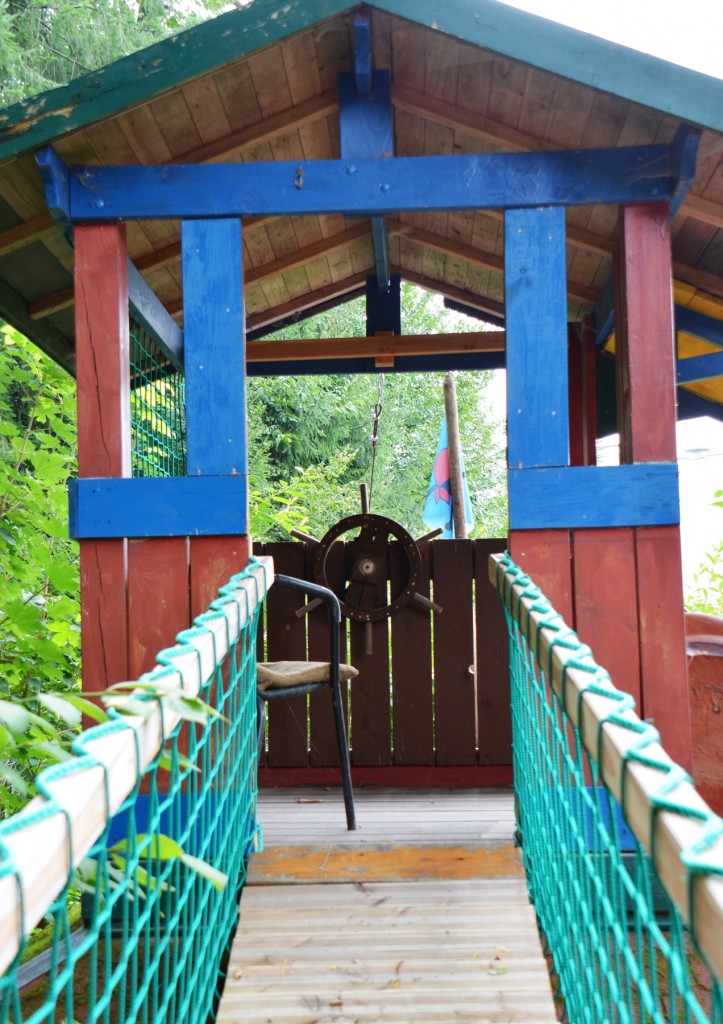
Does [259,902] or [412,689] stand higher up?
[412,689]

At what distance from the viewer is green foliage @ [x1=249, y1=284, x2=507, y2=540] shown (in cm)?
1706

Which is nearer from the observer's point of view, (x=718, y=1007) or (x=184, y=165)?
(x=718, y=1007)

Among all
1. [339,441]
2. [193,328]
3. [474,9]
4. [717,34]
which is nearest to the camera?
[474,9]

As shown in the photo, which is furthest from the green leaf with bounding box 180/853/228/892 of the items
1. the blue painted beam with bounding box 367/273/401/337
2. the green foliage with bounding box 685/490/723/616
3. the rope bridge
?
the green foliage with bounding box 685/490/723/616

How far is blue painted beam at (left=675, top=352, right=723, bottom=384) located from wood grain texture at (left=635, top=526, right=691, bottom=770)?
2.18 m

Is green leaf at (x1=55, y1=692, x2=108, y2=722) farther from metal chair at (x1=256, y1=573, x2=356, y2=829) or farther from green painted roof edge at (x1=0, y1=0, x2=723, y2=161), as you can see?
green painted roof edge at (x1=0, y1=0, x2=723, y2=161)

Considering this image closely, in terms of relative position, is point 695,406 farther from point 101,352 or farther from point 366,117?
point 101,352

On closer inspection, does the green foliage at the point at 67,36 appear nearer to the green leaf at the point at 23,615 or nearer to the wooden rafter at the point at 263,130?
the wooden rafter at the point at 263,130

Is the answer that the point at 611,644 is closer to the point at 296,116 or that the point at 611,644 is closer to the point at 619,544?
the point at 619,544

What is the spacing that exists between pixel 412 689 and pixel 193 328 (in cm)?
228

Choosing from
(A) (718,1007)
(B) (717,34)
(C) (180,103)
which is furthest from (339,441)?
(B) (717,34)

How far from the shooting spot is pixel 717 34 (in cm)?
3106

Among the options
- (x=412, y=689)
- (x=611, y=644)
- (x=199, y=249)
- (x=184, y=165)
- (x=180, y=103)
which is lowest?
(x=412, y=689)

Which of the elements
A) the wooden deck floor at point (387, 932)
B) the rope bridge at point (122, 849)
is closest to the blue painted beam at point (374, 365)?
the wooden deck floor at point (387, 932)
